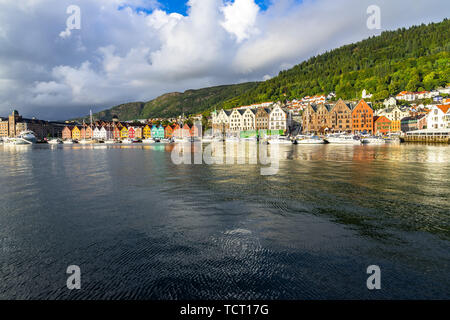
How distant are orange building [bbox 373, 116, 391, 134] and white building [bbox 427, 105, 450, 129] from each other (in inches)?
659

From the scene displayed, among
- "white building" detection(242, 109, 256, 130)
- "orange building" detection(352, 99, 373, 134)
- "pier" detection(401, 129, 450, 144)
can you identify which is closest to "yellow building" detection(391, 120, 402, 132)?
"orange building" detection(352, 99, 373, 134)

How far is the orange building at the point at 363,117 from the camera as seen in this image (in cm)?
11375

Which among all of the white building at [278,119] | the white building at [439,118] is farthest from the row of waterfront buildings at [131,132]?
the white building at [439,118]

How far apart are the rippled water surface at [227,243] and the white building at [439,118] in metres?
103

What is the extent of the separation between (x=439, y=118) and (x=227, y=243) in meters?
118

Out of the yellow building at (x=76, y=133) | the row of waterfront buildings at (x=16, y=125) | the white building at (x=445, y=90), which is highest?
the white building at (x=445, y=90)

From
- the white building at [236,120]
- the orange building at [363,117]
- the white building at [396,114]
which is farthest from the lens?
the white building at [236,120]

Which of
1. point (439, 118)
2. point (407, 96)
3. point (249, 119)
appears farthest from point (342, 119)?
point (407, 96)

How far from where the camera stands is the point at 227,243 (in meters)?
7.64

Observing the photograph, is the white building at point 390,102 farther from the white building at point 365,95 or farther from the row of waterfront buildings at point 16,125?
the row of waterfront buildings at point 16,125

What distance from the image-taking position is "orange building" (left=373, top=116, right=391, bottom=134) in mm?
116312
